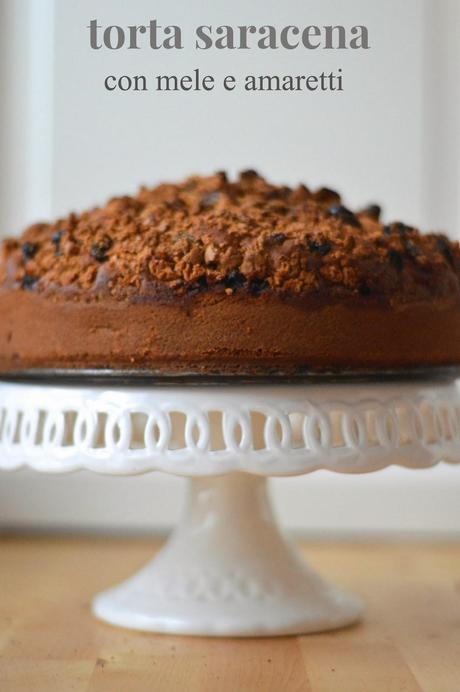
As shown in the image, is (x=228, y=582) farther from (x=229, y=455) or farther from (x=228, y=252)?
(x=228, y=252)

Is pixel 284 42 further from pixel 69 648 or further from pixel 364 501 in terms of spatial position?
pixel 364 501

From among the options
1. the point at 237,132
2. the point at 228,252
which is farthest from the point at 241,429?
the point at 237,132

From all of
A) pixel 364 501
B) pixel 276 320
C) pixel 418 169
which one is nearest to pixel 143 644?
pixel 276 320

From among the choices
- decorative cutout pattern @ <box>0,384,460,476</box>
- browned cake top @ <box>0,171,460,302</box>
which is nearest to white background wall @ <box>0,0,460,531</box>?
browned cake top @ <box>0,171,460,302</box>

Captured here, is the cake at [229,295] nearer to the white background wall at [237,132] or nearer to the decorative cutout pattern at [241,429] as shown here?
the decorative cutout pattern at [241,429]

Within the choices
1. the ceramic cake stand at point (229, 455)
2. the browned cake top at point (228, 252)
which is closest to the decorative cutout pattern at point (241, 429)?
the ceramic cake stand at point (229, 455)

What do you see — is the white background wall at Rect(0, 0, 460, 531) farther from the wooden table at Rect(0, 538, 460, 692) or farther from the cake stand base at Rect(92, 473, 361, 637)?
the cake stand base at Rect(92, 473, 361, 637)
